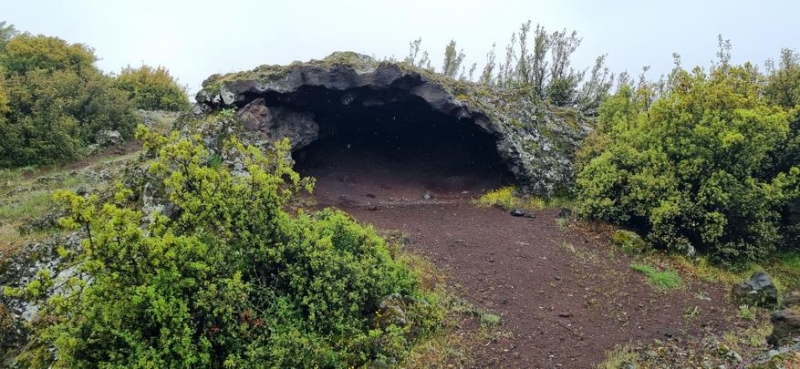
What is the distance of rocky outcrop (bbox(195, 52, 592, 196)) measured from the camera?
15250mm

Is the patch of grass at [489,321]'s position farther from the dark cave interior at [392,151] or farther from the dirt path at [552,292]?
the dark cave interior at [392,151]

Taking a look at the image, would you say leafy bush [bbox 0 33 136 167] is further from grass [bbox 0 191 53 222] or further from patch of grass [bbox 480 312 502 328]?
patch of grass [bbox 480 312 502 328]

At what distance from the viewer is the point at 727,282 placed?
39.3 feet

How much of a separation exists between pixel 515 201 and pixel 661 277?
6.20 meters

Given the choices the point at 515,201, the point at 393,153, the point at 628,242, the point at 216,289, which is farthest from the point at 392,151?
the point at 216,289

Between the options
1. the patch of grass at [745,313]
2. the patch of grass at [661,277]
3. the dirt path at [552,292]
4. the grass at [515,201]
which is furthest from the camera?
the grass at [515,201]

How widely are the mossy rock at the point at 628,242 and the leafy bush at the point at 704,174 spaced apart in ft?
1.37

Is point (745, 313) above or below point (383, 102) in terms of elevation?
below

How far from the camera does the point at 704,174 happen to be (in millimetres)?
13328

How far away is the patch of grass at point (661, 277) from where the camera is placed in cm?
1106

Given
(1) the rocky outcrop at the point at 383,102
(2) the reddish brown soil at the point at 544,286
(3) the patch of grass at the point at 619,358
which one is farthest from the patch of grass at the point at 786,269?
(3) the patch of grass at the point at 619,358

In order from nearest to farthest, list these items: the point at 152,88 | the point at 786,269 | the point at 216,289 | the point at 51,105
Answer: the point at 216,289
the point at 786,269
the point at 51,105
the point at 152,88

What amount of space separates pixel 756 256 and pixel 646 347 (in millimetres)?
7636

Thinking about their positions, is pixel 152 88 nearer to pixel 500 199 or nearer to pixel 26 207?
pixel 26 207
